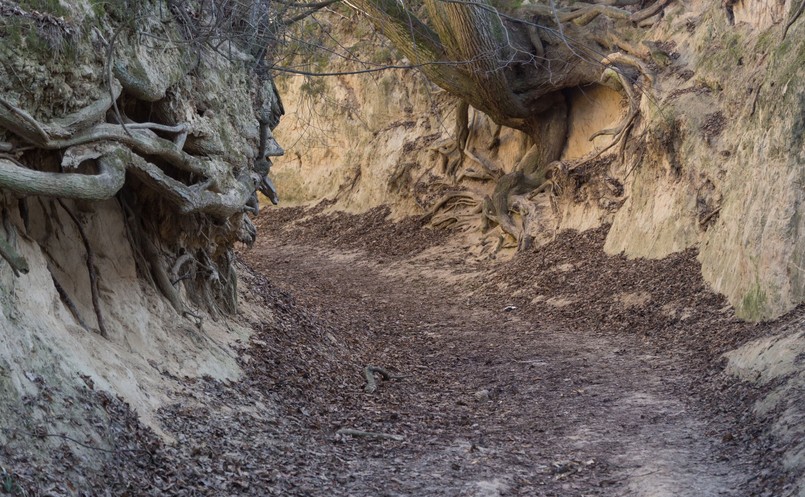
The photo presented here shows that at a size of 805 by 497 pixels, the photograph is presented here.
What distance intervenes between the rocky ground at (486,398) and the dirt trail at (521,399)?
28mm

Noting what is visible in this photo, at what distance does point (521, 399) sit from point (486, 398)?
0.38 m

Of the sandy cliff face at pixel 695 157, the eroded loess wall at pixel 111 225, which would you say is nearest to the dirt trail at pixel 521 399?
the sandy cliff face at pixel 695 157

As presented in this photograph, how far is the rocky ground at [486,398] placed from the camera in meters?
6.48

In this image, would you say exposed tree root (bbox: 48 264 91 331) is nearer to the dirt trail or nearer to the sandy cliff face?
the dirt trail

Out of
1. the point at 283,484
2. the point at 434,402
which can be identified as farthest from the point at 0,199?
the point at 434,402

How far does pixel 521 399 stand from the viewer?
9375 millimetres

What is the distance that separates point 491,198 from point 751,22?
6672 mm

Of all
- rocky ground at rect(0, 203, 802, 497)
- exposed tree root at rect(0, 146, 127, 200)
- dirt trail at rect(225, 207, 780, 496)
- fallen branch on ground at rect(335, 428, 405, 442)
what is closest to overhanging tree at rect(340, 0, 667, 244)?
rocky ground at rect(0, 203, 802, 497)

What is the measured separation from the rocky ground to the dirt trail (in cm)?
3

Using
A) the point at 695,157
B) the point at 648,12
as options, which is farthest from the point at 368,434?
the point at 648,12

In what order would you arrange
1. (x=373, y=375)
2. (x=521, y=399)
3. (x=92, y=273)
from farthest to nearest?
(x=373, y=375), (x=521, y=399), (x=92, y=273)

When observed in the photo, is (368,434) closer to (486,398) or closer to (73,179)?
(486,398)

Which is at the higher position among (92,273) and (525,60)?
(525,60)

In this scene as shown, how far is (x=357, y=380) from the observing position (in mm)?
9906
